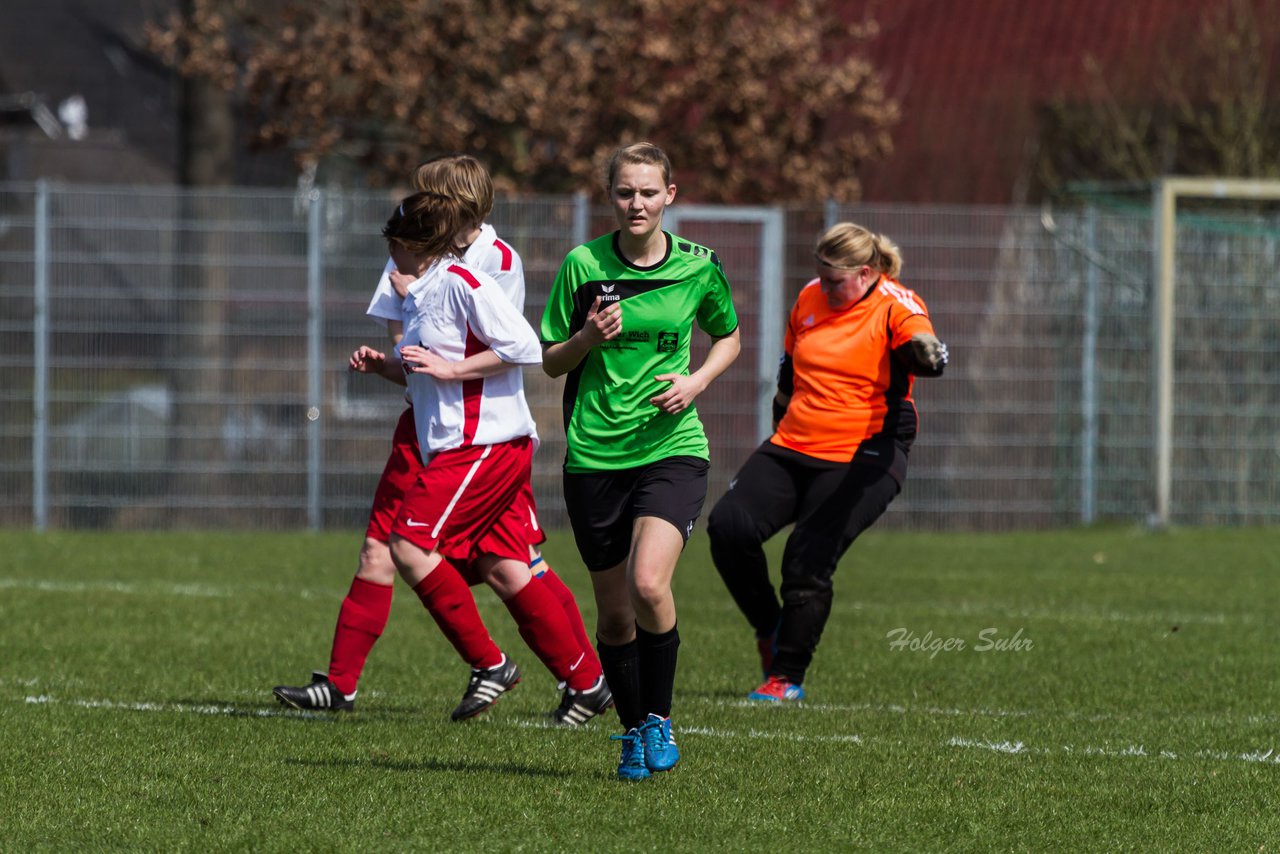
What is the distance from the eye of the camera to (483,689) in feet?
22.4

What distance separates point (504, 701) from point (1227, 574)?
6.56 meters

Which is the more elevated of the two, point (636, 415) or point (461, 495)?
point (636, 415)

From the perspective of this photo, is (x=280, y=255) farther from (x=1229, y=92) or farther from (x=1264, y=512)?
(x=1229, y=92)

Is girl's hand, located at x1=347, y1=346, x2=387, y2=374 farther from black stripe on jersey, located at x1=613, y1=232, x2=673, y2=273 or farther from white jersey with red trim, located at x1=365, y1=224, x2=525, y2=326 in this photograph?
black stripe on jersey, located at x1=613, y1=232, x2=673, y2=273

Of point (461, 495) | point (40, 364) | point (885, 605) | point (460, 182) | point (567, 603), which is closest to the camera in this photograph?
point (461, 495)

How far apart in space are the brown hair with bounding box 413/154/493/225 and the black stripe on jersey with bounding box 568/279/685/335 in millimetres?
618

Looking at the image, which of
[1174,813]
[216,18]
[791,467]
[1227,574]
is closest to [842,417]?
[791,467]

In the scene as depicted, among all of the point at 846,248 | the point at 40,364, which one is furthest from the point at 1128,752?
the point at 40,364

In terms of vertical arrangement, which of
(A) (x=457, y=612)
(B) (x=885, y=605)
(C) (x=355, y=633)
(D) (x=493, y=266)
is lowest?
(B) (x=885, y=605)

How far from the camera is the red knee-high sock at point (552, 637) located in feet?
22.3

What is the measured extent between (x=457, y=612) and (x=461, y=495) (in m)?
0.55

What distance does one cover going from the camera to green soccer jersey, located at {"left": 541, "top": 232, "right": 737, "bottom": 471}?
19.6 feet

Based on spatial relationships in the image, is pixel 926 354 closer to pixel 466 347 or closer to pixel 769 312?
pixel 466 347

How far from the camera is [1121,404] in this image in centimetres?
1595
